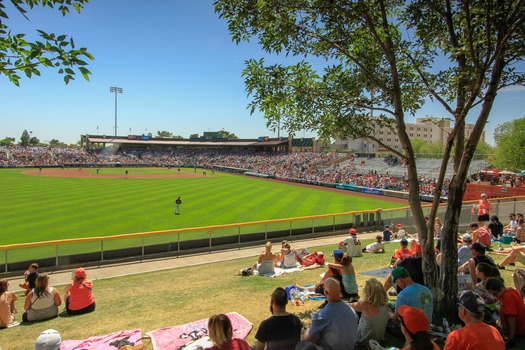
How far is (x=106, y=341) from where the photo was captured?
6.38m

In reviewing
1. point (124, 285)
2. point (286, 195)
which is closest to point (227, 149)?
point (286, 195)

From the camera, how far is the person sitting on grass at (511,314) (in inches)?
226

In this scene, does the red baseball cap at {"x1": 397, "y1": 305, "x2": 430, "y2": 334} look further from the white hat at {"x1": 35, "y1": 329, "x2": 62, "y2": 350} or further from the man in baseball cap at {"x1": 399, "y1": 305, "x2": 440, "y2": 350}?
the white hat at {"x1": 35, "y1": 329, "x2": 62, "y2": 350}

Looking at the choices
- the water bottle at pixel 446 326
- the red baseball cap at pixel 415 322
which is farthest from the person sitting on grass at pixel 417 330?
the water bottle at pixel 446 326

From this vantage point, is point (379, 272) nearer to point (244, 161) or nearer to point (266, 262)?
point (266, 262)

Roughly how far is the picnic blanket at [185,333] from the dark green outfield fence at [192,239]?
843 centimetres

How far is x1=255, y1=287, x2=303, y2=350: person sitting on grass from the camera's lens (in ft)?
15.9

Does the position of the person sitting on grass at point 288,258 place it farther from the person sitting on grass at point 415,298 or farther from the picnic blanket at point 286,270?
the person sitting on grass at point 415,298

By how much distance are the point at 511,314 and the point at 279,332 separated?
12.8 ft

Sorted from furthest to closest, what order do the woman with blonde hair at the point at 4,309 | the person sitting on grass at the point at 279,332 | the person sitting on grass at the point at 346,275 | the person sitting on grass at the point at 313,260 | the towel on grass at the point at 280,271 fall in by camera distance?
1. the person sitting on grass at the point at 313,260
2. the towel on grass at the point at 280,271
3. the person sitting on grass at the point at 346,275
4. the woman with blonde hair at the point at 4,309
5. the person sitting on grass at the point at 279,332

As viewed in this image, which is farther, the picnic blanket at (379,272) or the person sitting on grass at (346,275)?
Result: the picnic blanket at (379,272)

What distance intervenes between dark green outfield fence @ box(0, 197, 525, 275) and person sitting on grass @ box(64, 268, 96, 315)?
18.6ft

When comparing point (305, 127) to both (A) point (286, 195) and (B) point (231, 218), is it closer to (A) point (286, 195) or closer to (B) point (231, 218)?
(B) point (231, 218)

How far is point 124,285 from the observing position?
11422 millimetres
